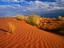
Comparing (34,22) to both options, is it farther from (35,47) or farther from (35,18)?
(35,47)

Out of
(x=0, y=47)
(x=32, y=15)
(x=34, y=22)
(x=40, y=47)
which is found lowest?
(x=34, y=22)

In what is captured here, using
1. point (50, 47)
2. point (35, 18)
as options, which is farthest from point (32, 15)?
point (50, 47)

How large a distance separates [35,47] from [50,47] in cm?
97

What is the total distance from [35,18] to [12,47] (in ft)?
46.3

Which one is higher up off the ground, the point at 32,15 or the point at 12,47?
the point at 12,47

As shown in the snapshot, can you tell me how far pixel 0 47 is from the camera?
4000mm

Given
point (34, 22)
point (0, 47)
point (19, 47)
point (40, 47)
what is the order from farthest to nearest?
1. point (34, 22)
2. point (40, 47)
3. point (19, 47)
4. point (0, 47)

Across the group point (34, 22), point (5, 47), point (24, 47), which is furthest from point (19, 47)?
point (34, 22)

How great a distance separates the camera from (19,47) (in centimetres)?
427

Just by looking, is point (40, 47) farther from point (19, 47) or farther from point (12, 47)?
point (12, 47)

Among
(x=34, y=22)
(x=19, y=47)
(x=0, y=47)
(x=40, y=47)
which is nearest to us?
(x=0, y=47)

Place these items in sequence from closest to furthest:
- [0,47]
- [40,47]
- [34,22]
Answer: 1. [0,47]
2. [40,47]
3. [34,22]

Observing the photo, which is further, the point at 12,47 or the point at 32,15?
the point at 32,15

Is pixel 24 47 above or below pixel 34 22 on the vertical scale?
above
